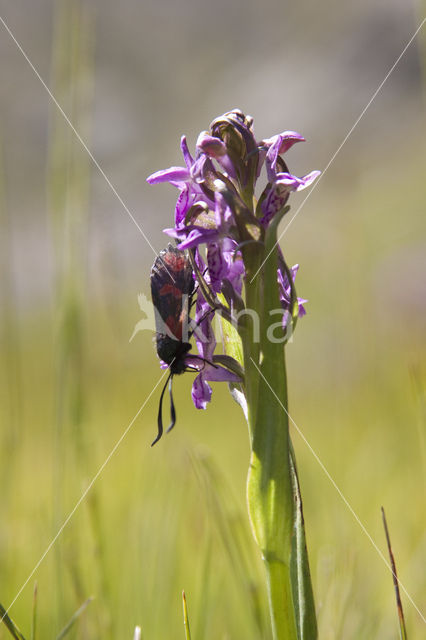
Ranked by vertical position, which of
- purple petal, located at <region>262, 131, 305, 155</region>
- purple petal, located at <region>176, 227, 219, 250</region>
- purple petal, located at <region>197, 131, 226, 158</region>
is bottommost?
purple petal, located at <region>176, 227, 219, 250</region>

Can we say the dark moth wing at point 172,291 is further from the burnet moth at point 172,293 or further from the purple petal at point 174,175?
the purple petal at point 174,175

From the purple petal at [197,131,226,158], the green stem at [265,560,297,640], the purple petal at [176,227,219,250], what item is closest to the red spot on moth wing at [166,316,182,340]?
the purple petal at [176,227,219,250]

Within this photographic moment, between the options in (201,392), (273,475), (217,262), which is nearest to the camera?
(273,475)

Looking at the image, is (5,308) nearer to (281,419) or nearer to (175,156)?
(281,419)

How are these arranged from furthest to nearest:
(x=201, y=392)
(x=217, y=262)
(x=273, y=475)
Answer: (x=201, y=392) → (x=217, y=262) → (x=273, y=475)

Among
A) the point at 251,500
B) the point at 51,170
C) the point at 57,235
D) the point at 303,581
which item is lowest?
the point at 303,581

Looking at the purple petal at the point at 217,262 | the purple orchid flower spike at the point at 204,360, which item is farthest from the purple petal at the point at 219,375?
the purple petal at the point at 217,262

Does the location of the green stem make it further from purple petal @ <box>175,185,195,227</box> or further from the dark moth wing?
purple petal @ <box>175,185,195,227</box>

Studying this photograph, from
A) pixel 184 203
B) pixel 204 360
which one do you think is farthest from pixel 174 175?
pixel 204 360

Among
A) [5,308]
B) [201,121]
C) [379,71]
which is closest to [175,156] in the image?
[201,121]

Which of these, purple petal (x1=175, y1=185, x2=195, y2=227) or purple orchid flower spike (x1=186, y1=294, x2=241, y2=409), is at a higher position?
purple petal (x1=175, y1=185, x2=195, y2=227)

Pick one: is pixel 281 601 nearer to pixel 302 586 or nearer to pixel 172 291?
pixel 302 586
